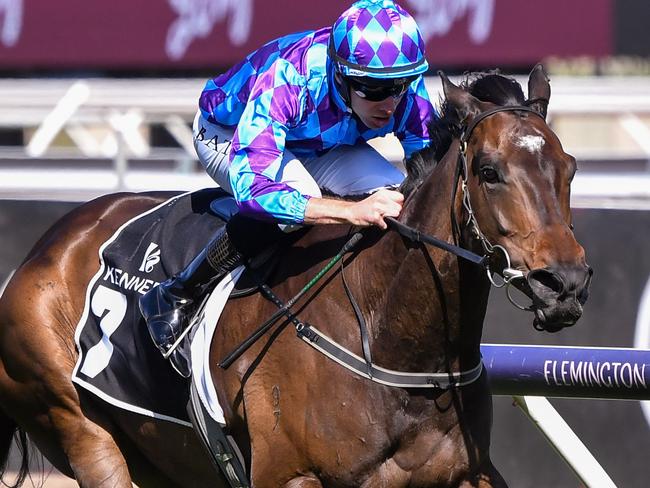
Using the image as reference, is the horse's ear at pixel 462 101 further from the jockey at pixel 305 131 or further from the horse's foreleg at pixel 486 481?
the horse's foreleg at pixel 486 481

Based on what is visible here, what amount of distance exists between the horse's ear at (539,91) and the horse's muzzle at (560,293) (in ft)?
1.77

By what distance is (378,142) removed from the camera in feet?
38.4

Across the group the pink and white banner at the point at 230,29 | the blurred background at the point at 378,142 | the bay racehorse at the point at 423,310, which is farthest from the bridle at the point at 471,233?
the pink and white banner at the point at 230,29

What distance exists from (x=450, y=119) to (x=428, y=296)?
0.49m

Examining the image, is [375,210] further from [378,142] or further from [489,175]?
[378,142]

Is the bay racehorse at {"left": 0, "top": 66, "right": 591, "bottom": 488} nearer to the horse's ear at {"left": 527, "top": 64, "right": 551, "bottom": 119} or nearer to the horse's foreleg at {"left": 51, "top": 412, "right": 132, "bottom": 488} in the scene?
the horse's ear at {"left": 527, "top": 64, "right": 551, "bottom": 119}

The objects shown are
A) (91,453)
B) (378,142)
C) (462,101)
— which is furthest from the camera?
(378,142)

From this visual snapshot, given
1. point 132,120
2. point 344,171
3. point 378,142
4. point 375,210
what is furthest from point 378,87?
point 378,142

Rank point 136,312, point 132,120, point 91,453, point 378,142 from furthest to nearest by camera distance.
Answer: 1. point 378,142
2. point 132,120
3. point 91,453
4. point 136,312

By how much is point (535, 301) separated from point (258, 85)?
3.84ft

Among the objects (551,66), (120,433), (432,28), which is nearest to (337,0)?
(432,28)

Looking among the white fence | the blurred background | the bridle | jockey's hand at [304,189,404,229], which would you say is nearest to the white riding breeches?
jockey's hand at [304,189,404,229]

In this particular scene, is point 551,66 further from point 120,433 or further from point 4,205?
point 120,433

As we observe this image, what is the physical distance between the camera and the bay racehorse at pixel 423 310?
10.2ft
